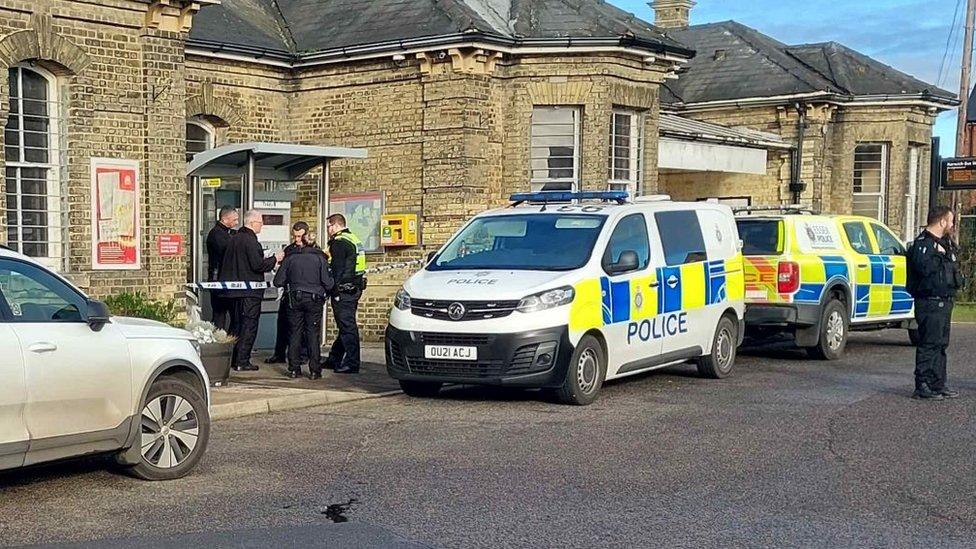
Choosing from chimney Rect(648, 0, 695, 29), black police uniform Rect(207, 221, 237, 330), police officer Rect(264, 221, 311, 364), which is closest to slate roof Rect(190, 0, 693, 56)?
police officer Rect(264, 221, 311, 364)

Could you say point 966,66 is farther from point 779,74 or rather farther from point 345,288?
point 345,288

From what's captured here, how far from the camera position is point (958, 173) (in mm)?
27516

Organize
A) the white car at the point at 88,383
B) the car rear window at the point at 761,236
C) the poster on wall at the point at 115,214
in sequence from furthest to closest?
the car rear window at the point at 761,236 < the poster on wall at the point at 115,214 < the white car at the point at 88,383

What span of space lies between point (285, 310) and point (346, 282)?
2.71 ft

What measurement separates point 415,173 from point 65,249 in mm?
6364

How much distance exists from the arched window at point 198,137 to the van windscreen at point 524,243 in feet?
27.3

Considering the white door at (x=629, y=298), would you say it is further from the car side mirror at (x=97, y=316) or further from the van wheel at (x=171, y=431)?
the car side mirror at (x=97, y=316)

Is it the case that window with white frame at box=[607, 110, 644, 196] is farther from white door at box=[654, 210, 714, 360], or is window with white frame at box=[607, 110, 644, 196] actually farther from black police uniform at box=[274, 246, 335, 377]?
black police uniform at box=[274, 246, 335, 377]

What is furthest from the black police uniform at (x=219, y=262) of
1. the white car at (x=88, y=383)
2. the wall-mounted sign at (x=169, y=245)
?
the white car at (x=88, y=383)

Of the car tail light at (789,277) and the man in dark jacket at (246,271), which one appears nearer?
the man in dark jacket at (246,271)

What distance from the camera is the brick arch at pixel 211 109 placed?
762 inches

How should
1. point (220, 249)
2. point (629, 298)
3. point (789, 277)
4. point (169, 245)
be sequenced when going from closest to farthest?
point (629, 298), point (220, 249), point (789, 277), point (169, 245)

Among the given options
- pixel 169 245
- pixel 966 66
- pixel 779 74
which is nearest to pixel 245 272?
pixel 169 245

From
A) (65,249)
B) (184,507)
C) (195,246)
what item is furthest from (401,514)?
(195,246)
